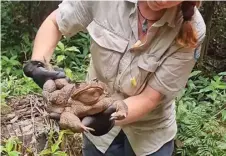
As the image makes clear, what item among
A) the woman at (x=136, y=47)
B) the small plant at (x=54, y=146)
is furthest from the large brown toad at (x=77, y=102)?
the small plant at (x=54, y=146)

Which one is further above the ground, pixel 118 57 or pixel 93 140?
pixel 118 57

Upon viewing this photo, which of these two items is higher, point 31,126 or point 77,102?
point 77,102

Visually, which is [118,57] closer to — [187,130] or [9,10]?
[187,130]

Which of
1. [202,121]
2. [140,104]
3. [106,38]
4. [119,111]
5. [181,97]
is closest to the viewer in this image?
[119,111]

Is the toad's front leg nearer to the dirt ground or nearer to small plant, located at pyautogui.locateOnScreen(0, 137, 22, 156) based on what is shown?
small plant, located at pyautogui.locateOnScreen(0, 137, 22, 156)

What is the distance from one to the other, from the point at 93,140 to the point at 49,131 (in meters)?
0.72

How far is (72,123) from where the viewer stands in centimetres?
172

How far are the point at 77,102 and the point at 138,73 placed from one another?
0.39 metres

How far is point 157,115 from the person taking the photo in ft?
7.43

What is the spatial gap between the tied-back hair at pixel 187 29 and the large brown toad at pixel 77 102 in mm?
343

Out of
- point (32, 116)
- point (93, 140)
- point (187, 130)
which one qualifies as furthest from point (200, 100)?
point (93, 140)

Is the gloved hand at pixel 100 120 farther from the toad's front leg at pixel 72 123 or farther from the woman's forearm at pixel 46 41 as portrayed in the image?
the woman's forearm at pixel 46 41

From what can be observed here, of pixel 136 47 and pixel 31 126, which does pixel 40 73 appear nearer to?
pixel 136 47

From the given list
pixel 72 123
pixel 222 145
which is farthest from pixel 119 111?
pixel 222 145
